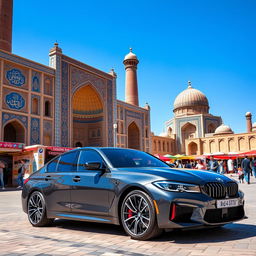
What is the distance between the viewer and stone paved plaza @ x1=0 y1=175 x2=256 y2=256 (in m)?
3.37

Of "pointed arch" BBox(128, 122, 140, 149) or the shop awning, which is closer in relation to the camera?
the shop awning

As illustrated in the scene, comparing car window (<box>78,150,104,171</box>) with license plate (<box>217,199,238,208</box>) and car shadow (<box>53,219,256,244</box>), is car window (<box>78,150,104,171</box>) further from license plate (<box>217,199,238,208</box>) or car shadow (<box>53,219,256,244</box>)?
license plate (<box>217,199,238,208</box>)

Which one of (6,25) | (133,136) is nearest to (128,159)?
(6,25)

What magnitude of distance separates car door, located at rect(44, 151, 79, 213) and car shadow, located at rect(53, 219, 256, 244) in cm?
43

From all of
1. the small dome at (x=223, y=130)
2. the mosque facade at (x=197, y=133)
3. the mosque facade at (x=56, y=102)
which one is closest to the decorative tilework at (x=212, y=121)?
the mosque facade at (x=197, y=133)

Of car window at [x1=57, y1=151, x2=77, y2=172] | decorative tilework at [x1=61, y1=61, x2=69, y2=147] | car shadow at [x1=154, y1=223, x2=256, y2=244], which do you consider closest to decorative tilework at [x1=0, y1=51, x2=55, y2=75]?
decorative tilework at [x1=61, y1=61, x2=69, y2=147]

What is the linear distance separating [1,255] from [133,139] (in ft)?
125

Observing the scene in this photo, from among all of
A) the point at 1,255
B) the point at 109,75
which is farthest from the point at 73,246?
the point at 109,75

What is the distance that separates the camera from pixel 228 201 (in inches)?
157

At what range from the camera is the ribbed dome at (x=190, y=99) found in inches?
2447

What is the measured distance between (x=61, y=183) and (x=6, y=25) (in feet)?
87.6

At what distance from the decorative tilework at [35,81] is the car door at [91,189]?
23.4m

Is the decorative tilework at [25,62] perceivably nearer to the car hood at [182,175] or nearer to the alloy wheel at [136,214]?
the car hood at [182,175]

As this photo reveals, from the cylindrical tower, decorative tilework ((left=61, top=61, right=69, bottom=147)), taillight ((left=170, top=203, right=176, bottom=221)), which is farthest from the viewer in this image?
the cylindrical tower
